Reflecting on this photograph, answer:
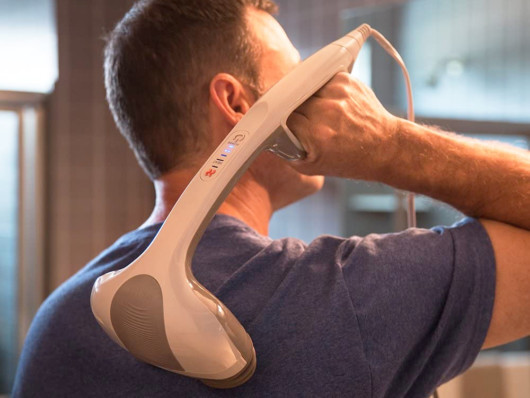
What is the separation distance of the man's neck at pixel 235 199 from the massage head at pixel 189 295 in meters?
0.24

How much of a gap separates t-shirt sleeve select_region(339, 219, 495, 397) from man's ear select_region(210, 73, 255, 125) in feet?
0.82

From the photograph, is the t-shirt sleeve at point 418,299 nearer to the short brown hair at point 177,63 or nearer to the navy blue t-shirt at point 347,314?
the navy blue t-shirt at point 347,314

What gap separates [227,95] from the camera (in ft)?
2.68

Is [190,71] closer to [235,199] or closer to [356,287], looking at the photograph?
A: [235,199]

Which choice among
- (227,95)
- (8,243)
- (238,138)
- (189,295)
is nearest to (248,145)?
(238,138)

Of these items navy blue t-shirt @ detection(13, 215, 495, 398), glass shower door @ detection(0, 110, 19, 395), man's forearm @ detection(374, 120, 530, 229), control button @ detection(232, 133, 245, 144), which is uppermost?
control button @ detection(232, 133, 245, 144)

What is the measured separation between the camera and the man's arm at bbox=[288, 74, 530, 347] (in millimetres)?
632

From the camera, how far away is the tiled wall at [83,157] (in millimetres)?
3012

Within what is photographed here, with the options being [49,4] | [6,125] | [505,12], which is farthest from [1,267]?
[505,12]

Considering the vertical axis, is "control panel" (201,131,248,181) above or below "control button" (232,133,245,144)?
below

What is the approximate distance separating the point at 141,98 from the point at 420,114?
5.12ft

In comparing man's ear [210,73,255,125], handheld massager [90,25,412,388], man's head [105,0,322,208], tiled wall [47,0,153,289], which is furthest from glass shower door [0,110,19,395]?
handheld massager [90,25,412,388]

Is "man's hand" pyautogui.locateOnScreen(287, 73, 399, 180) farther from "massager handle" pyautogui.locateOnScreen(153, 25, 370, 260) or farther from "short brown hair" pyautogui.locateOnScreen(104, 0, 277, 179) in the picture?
"short brown hair" pyautogui.locateOnScreen(104, 0, 277, 179)

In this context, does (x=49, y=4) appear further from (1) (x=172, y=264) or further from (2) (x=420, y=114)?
(1) (x=172, y=264)
